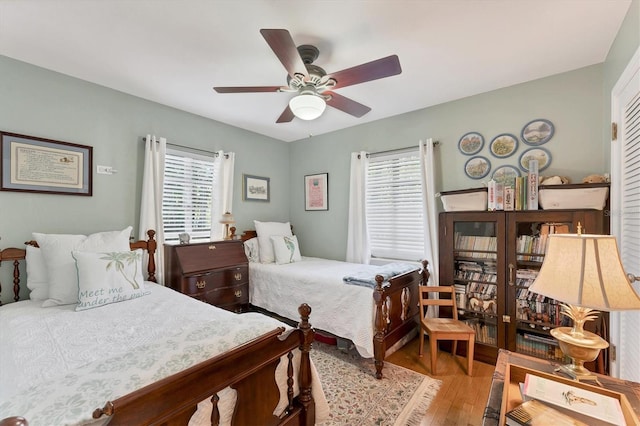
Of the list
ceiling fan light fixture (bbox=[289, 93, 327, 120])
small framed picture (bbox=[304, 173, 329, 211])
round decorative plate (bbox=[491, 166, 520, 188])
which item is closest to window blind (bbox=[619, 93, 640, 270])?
round decorative plate (bbox=[491, 166, 520, 188])

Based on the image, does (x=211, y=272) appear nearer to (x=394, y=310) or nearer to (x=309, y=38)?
(x=394, y=310)

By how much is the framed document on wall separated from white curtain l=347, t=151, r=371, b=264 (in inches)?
110

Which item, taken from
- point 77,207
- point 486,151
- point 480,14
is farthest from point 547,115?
point 77,207

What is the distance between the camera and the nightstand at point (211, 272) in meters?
2.73

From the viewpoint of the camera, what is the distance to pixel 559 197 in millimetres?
2160

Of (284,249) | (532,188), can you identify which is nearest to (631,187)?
(532,188)

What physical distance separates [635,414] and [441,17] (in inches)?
82.5

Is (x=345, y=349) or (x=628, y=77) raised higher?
(x=628, y=77)

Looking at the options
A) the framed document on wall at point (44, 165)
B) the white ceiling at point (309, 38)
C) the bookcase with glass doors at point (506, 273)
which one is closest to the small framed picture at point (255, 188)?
the white ceiling at point (309, 38)

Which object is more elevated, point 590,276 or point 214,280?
point 590,276

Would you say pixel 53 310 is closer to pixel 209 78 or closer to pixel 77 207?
pixel 77 207

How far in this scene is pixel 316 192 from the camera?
414 cm

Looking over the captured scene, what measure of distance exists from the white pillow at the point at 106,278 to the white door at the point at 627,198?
3.26 metres

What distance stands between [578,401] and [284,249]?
2.91m
